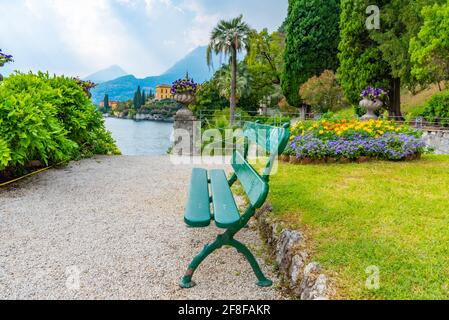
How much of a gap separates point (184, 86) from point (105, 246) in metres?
7.32

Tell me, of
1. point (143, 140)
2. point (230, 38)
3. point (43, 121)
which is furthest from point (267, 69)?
point (43, 121)

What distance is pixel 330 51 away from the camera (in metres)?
26.6

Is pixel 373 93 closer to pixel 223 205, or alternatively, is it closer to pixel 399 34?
pixel 399 34

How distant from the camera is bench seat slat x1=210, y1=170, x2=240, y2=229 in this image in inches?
103

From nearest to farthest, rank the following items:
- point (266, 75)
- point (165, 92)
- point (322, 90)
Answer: point (165, 92), point (322, 90), point (266, 75)

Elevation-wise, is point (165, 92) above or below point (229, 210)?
above

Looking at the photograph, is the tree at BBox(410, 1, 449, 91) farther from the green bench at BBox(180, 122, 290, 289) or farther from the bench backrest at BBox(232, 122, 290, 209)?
the green bench at BBox(180, 122, 290, 289)

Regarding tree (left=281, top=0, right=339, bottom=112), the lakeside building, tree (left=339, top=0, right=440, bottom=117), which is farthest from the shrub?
tree (left=281, top=0, right=339, bottom=112)

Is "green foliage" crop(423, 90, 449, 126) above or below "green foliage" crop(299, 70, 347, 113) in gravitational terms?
below

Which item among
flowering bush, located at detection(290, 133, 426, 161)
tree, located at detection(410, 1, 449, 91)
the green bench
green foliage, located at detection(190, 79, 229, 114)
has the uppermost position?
green foliage, located at detection(190, 79, 229, 114)

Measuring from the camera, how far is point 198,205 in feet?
10.1

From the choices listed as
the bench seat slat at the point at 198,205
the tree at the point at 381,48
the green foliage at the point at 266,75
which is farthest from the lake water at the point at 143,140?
the green foliage at the point at 266,75

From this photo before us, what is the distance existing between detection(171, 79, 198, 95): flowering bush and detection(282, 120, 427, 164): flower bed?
3.84 m

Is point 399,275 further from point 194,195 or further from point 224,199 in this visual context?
point 194,195
